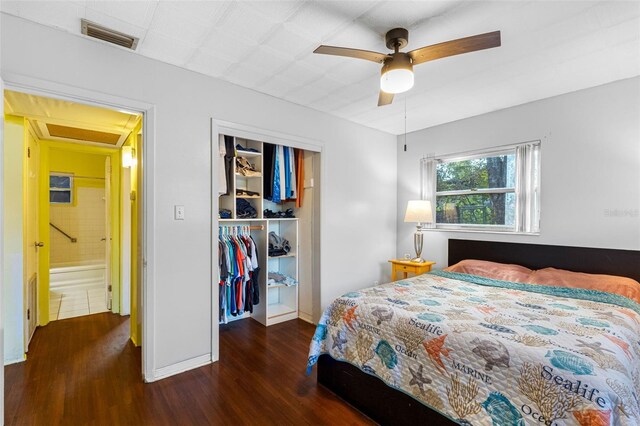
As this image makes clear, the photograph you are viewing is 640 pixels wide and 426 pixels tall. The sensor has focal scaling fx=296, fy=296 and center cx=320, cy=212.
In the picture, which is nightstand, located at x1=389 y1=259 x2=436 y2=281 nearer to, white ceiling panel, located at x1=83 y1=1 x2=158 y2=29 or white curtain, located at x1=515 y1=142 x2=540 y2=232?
A: white curtain, located at x1=515 y1=142 x2=540 y2=232

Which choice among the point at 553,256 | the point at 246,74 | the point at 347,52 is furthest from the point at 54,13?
the point at 553,256

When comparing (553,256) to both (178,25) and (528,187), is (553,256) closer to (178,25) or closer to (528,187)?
(528,187)

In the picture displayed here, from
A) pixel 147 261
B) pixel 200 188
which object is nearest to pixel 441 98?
pixel 200 188

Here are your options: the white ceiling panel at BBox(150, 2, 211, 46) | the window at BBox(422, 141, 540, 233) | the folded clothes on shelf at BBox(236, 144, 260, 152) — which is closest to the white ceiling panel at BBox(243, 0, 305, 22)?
the white ceiling panel at BBox(150, 2, 211, 46)

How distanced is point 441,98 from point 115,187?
4119 millimetres

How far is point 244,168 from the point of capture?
136 inches

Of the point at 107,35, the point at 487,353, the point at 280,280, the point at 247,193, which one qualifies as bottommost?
the point at 280,280

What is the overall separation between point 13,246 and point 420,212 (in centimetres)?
410

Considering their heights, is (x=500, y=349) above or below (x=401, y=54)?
below

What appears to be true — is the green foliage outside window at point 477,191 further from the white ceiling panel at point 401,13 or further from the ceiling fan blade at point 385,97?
the white ceiling panel at point 401,13

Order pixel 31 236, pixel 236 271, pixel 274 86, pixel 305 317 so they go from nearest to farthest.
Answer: pixel 274 86 < pixel 31 236 < pixel 236 271 < pixel 305 317

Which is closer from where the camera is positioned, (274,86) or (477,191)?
(274,86)

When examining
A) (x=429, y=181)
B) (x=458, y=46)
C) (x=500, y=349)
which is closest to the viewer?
(x=500, y=349)

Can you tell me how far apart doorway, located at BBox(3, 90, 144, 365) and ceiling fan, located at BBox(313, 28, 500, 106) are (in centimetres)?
179
